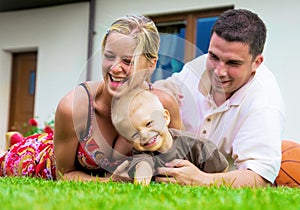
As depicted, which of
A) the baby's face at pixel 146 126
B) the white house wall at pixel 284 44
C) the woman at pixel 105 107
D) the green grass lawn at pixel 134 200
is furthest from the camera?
the white house wall at pixel 284 44

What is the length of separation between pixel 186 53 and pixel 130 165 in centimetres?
82

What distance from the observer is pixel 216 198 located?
243cm

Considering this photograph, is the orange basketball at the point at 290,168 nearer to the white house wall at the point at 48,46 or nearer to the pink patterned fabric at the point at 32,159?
the pink patterned fabric at the point at 32,159

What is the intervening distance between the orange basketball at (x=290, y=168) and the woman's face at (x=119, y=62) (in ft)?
5.77

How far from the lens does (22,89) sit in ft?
40.3

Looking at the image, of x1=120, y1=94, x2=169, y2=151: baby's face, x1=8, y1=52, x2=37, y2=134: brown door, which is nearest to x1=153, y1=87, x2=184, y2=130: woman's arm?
x1=120, y1=94, x2=169, y2=151: baby's face

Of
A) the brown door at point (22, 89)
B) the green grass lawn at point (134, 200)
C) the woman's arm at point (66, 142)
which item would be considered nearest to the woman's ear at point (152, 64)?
the woman's arm at point (66, 142)

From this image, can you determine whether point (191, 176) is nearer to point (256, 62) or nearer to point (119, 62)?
point (119, 62)

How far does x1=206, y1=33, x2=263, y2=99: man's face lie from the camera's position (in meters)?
4.03

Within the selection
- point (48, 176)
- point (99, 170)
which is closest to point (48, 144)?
point (48, 176)

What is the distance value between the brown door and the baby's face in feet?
29.4

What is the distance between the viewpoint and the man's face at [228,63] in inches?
159

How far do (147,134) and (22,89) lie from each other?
935 cm

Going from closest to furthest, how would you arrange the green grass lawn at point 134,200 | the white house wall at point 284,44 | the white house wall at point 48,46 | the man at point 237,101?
1. the green grass lawn at point 134,200
2. the man at point 237,101
3. the white house wall at point 284,44
4. the white house wall at point 48,46
